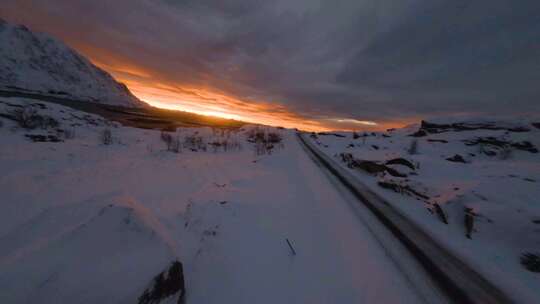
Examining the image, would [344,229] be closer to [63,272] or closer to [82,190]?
[63,272]

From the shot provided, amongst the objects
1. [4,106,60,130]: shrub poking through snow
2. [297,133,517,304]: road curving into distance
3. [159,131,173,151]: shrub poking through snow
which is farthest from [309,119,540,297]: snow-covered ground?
[4,106,60,130]: shrub poking through snow

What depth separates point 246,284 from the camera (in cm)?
324

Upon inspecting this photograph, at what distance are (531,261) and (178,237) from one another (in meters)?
7.10

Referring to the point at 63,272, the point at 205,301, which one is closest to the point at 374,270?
the point at 205,301

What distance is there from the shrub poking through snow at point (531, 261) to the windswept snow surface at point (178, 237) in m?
2.77

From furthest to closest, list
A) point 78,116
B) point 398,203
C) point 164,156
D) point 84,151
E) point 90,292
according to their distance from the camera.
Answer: point 78,116
point 164,156
point 84,151
point 398,203
point 90,292

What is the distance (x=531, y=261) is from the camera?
4.02 metres

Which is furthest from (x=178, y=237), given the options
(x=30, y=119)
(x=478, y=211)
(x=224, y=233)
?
(x=30, y=119)

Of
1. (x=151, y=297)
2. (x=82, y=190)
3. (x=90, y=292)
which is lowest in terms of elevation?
(x=82, y=190)

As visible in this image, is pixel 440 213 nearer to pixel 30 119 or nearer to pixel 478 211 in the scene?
pixel 478 211

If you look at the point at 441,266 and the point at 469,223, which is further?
the point at 469,223

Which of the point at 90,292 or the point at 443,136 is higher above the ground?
the point at 443,136

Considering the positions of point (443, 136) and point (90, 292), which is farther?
point (443, 136)

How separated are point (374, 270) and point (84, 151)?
1384 cm
